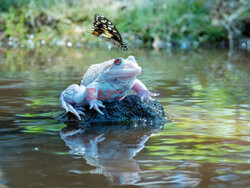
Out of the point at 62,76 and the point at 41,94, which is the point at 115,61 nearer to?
the point at 41,94

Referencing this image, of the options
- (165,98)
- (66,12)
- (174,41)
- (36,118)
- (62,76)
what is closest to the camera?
(36,118)

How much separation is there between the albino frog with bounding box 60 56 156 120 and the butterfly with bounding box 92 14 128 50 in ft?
0.70

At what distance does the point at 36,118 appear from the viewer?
17.7 ft

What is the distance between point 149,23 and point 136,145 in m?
16.5

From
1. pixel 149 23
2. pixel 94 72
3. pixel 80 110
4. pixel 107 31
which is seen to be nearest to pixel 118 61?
pixel 107 31

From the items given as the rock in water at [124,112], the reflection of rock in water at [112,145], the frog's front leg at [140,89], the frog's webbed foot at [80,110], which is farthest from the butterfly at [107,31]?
the reflection of rock in water at [112,145]

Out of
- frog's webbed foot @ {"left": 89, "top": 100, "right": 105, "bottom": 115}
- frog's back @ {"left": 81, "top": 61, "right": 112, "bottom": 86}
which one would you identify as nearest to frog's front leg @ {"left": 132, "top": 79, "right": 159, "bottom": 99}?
frog's back @ {"left": 81, "top": 61, "right": 112, "bottom": 86}

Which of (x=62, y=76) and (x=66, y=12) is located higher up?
(x=66, y=12)

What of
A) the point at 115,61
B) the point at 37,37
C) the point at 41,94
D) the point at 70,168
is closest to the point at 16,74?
the point at 41,94

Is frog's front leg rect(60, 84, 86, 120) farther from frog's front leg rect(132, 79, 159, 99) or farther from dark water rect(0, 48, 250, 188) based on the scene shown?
frog's front leg rect(132, 79, 159, 99)

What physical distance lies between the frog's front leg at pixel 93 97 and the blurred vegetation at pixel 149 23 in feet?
47.5

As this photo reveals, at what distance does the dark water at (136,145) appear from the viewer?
3268 millimetres

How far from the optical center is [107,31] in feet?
16.5

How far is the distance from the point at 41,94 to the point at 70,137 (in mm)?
2718
